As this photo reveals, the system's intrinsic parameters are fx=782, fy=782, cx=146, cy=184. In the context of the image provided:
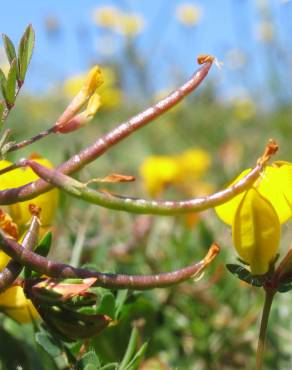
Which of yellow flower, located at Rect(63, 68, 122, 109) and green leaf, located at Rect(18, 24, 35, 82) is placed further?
yellow flower, located at Rect(63, 68, 122, 109)

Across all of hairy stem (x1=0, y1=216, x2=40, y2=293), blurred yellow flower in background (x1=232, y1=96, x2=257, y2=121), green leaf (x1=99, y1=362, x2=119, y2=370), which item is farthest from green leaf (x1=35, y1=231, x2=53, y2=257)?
blurred yellow flower in background (x1=232, y1=96, x2=257, y2=121)

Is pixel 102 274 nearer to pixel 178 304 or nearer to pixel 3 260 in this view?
pixel 3 260

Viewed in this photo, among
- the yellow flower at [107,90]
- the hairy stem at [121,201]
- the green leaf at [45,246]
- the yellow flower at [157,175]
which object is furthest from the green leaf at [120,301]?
the yellow flower at [107,90]

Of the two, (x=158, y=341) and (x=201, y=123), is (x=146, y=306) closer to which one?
(x=158, y=341)

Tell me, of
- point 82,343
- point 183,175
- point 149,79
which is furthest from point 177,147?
point 82,343

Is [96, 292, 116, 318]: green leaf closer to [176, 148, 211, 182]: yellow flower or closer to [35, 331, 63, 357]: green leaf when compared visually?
[35, 331, 63, 357]: green leaf

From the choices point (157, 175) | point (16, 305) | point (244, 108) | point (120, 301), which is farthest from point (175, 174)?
point (244, 108)

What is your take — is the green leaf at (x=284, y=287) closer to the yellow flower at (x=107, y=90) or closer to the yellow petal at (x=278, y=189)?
the yellow petal at (x=278, y=189)
